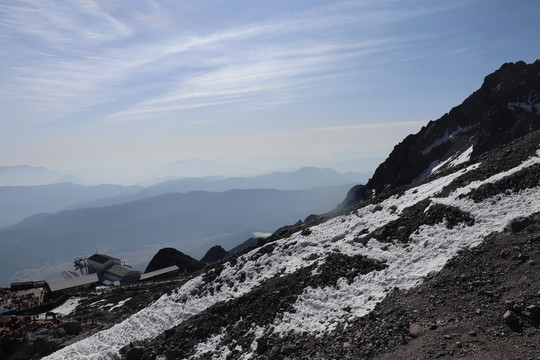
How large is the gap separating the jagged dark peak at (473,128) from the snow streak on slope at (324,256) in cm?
5865

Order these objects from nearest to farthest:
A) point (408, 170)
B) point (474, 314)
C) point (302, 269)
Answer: point (474, 314), point (302, 269), point (408, 170)

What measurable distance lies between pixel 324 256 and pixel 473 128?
94273mm

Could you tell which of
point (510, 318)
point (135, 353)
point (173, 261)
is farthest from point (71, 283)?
point (510, 318)

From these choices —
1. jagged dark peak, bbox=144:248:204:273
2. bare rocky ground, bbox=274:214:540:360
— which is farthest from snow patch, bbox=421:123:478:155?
bare rocky ground, bbox=274:214:540:360

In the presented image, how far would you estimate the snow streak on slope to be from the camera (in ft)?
65.1

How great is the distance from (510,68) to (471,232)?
109977 millimetres

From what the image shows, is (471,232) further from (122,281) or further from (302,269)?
(122,281)

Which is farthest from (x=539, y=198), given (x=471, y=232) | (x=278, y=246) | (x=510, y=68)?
(x=510, y=68)

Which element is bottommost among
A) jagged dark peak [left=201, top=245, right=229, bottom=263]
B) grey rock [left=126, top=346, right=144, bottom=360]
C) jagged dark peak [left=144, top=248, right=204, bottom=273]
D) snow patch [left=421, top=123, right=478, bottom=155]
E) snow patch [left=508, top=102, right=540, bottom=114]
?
jagged dark peak [left=201, top=245, right=229, bottom=263]

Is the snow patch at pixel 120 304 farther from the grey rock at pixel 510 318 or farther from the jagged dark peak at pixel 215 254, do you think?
the jagged dark peak at pixel 215 254

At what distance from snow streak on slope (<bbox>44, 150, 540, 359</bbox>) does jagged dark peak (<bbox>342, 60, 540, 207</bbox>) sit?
2309 inches

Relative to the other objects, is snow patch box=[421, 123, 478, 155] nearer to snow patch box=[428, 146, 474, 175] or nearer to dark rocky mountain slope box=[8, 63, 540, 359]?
snow patch box=[428, 146, 474, 175]

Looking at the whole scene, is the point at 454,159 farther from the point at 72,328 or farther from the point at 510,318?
the point at 72,328

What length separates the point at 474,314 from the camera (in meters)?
14.7
